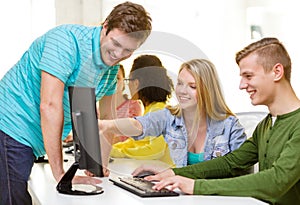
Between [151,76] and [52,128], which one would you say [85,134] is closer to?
[52,128]

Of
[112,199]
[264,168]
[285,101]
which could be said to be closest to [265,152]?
[264,168]

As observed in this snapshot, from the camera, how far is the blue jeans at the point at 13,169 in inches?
60.2

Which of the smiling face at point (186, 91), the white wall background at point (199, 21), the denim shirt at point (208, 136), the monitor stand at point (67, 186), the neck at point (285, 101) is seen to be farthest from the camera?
the white wall background at point (199, 21)

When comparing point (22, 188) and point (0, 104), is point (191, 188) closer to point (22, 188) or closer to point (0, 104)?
point (22, 188)

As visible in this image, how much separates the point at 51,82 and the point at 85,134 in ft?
0.63

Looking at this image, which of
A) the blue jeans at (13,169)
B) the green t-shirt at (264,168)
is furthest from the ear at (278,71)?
the blue jeans at (13,169)

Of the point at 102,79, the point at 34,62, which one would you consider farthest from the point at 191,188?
the point at 34,62

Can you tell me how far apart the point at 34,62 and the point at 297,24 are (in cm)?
194

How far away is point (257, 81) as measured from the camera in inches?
60.2

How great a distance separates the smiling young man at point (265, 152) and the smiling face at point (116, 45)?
382 millimetres

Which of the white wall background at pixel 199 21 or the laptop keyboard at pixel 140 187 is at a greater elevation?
the white wall background at pixel 199 21

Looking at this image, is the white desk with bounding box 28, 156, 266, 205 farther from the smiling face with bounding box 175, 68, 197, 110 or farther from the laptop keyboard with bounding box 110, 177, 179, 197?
the smiling face with bounding box 175, 68, 197, 110

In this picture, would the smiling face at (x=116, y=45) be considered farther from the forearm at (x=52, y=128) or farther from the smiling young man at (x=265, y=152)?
the smiling young man at (x=265, y=152)

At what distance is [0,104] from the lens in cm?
158
